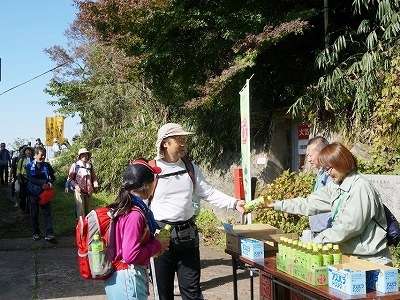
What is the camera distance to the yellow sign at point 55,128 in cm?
2700

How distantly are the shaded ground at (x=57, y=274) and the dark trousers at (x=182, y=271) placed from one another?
78.0 inches

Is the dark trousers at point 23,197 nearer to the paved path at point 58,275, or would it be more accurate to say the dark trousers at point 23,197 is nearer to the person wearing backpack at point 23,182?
the person wearing backpack at point 23,182

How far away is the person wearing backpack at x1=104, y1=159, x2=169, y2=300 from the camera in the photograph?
10.6ft

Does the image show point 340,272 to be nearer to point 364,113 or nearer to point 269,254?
point 269,254

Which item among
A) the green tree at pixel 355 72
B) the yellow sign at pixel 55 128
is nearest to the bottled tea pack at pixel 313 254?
the green tree at pixel 355 72

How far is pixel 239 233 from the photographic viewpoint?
15.7 ft

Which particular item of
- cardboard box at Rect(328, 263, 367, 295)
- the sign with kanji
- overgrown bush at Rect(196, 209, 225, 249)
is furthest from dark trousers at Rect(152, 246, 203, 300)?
the sign with kanji

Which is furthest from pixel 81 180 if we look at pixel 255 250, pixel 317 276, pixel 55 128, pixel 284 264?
pixel 55 128

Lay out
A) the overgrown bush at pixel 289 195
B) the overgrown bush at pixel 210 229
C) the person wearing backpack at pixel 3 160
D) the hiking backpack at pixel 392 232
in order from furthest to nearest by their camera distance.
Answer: the person wearing backpack at pixel 3 160 → the overgrown bush at pixel 210 229 → the overgrown bush at pixel 289 195 → the hiking backpack at pixel 392 232

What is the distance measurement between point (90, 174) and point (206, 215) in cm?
282

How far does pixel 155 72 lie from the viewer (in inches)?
396

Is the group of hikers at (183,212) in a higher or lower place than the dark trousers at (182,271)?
higher

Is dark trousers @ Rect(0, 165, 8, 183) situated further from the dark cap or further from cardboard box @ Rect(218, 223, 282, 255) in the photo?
the dark cap

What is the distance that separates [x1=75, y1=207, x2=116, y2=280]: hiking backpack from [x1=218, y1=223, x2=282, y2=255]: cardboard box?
1580mm
